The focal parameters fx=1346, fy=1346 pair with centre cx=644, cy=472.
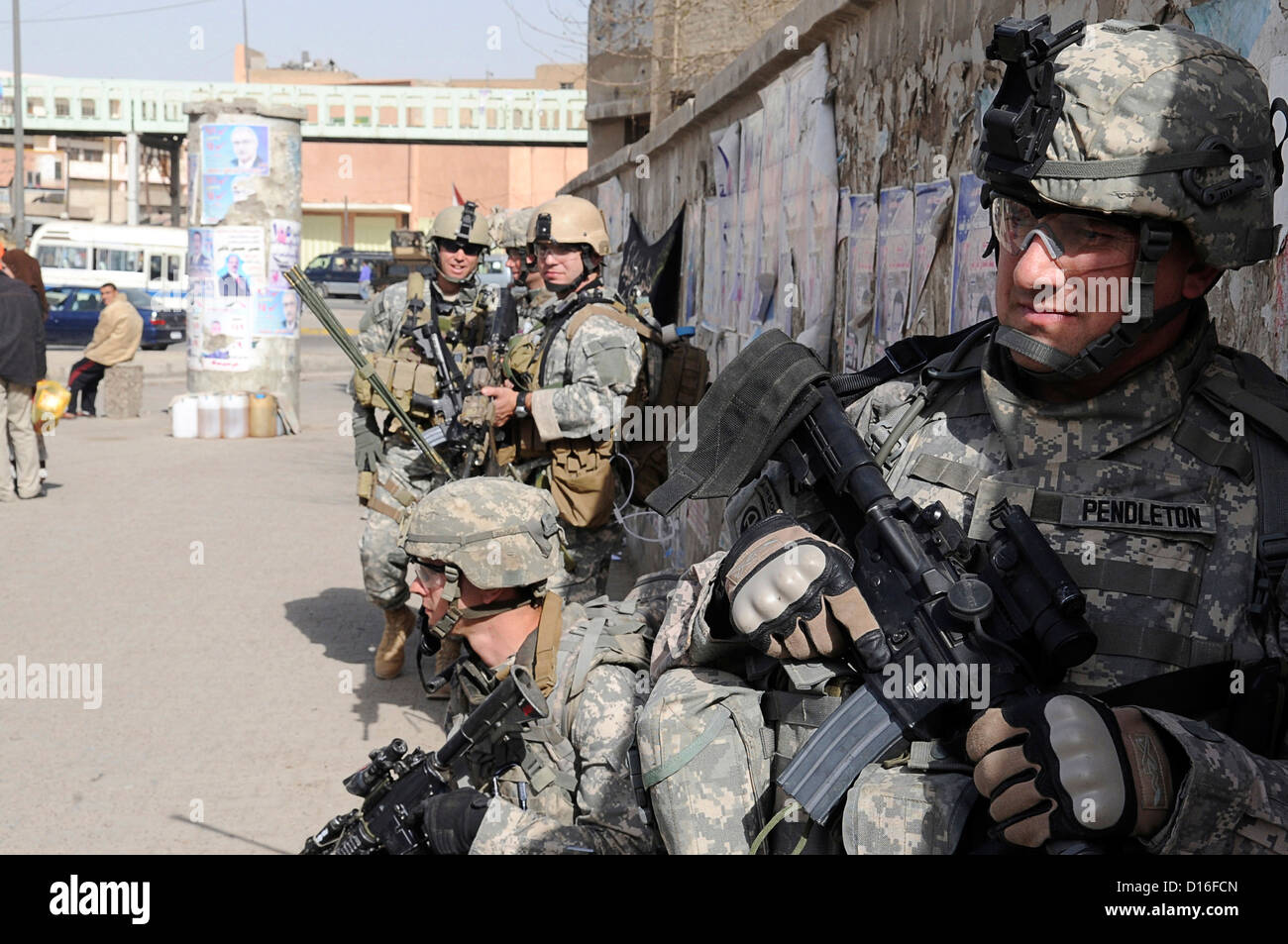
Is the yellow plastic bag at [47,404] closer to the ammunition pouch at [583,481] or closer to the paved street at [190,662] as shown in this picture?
the paved street at [190,662]

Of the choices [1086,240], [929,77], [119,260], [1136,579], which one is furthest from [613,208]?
[119,260]

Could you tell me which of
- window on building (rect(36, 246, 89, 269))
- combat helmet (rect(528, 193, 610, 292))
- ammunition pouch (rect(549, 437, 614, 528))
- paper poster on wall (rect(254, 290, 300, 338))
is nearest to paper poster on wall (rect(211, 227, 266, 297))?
paper poster on wall (rect(254, 290, 300, 338))

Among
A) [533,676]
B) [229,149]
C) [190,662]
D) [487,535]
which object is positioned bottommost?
[190,662]

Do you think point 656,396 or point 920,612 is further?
point 656,396

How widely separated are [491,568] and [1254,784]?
1935mm

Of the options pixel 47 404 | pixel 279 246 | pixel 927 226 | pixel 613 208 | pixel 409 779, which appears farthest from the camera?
pixel 279 246

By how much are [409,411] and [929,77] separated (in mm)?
3146

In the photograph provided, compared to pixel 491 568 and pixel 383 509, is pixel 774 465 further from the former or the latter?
pixel 383 509

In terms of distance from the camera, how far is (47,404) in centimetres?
1036

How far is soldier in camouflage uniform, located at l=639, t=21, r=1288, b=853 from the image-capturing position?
1.63 metres

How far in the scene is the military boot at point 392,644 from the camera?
5969 millimetres

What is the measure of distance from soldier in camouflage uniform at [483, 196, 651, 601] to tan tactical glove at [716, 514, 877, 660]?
3.14m

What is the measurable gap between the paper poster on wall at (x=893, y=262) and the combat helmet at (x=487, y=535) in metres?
1.19

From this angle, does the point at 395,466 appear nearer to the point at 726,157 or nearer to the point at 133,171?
the point at 726,157
